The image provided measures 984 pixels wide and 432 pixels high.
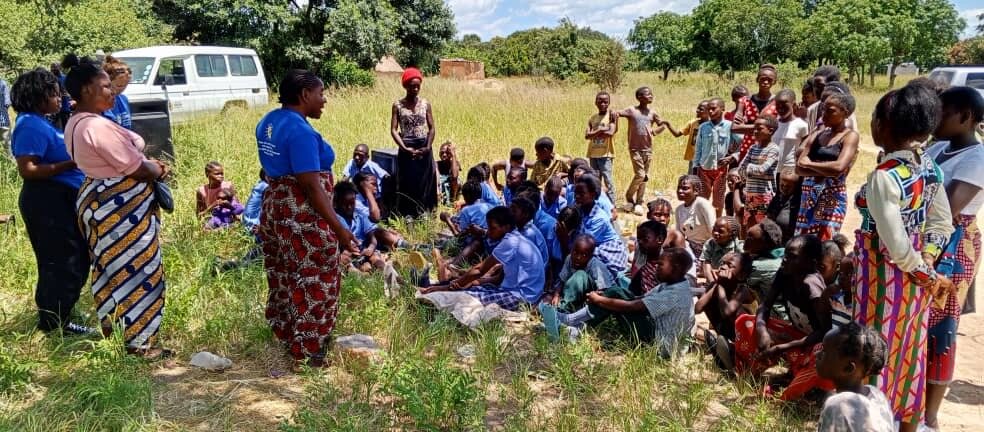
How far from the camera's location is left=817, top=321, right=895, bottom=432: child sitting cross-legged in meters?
1.88

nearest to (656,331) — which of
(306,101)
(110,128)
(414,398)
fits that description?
(414,398)

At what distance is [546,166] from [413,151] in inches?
49.6

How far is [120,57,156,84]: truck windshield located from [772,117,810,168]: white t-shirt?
9.62 m

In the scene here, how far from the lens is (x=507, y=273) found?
4051 mm

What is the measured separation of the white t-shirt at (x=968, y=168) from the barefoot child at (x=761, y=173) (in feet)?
7.27

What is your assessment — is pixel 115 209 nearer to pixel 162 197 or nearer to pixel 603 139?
pixel 162 197

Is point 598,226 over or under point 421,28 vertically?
under

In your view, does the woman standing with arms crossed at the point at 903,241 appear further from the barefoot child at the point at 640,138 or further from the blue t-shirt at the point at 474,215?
the barefoot child at the point at 640,138

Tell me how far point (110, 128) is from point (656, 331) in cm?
285

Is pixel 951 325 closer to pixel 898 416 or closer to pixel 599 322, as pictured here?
pixel 898 416

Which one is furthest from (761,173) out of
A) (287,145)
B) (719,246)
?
(287,145)

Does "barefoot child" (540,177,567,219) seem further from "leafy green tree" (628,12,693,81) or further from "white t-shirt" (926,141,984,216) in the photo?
"leafy green tree" (628,12,693,81)

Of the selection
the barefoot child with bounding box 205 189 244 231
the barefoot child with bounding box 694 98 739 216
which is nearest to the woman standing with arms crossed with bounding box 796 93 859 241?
the barefoot child with bounding box 694 98 739 216

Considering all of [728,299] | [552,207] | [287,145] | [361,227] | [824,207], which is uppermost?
[287,145]
